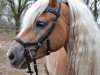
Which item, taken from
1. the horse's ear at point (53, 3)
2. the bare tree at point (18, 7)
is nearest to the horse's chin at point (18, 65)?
the horse's ear at point (53, 3)

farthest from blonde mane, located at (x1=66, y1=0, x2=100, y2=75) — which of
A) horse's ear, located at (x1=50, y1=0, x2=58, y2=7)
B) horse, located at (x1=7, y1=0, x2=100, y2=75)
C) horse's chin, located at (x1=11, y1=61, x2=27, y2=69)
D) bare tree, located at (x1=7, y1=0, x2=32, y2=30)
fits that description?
bare tree, located at (x1=7, y1=0, x2=32, y2=30)

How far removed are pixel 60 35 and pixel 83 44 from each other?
0.28m

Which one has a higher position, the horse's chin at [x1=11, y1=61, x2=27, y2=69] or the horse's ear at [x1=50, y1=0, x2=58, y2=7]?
the horse's ear at [x1=50, y1=0, x2=58, y2=7]

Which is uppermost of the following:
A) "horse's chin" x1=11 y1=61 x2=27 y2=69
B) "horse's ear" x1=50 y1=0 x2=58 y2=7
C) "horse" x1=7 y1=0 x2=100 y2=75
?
"horse's ear" x1=50 y1=0 x2=58 y2=7

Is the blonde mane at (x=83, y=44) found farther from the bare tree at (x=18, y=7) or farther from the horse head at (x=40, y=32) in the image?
the bare tree at (x=18, y=7)

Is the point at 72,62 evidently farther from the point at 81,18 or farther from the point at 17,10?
the point at 17,10

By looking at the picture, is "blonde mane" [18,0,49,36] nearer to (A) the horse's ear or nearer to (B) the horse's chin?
(A) the horse's ear

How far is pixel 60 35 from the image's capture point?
2.99 metres

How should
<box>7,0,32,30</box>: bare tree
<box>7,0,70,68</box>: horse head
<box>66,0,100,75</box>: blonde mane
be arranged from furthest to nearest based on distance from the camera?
<box>7,0,32,30</box>: bare tree < <box>66,0,100,75</box>: blonde mane < <box>7,0,70,68</box>: horse head

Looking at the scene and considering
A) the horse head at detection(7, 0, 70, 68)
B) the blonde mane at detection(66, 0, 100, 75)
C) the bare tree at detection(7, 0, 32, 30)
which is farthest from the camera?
the bare tree at detection(7, 0, 32, 30)

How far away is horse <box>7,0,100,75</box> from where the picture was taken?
2879 mm

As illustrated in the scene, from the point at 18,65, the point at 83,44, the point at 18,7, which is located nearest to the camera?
the point at 18,65

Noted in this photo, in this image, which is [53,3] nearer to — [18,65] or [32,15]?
[32,15]

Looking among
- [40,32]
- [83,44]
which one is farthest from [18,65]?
[83,44]
